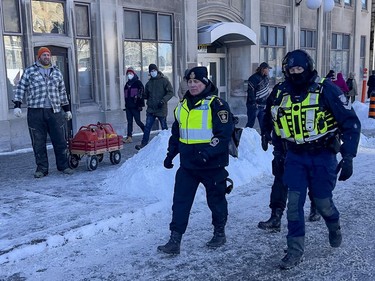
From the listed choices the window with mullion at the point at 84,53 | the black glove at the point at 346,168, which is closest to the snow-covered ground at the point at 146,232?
the black glove at the point at 346,168

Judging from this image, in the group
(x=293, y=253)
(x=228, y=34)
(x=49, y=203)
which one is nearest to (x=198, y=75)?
(x=293, y=253)

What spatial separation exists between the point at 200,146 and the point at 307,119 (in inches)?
39.3

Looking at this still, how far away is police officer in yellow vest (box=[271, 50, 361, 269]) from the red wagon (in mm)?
4385

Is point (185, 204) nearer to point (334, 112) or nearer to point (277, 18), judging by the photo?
point (334, 112)

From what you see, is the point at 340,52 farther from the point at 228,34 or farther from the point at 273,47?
the point at 228,34

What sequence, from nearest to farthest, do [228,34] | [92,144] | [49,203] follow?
1. [49,203]
2. [92,144]
3. [228,34]

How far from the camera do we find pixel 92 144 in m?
7.68

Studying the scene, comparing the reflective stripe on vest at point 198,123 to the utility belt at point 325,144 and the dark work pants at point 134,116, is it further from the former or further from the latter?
the dark work pants at point 134,116

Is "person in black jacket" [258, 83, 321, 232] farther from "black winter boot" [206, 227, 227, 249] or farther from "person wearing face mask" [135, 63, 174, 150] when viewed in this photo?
"person wearing face mask" [135, 63, 174, 150]

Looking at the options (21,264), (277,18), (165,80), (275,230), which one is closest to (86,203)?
(21,264)

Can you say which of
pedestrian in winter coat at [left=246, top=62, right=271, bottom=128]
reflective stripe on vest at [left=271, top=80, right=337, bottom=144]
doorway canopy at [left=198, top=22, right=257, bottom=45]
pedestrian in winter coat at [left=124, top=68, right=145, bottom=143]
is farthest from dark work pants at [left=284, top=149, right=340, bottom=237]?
doorway canopy at [left=198, top=22, right=257, bottom=45]

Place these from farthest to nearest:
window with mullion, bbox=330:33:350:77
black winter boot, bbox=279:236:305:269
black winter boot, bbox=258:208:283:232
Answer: window with mullion, bbox=330:33:350:77
black winter boot, bbox=258:208:283:232
black winter boot, bbox=279:236:305:269

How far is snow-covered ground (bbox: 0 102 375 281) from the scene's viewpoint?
13.2 ft

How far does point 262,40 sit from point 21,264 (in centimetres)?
1519
